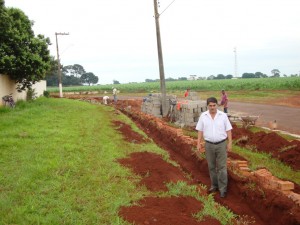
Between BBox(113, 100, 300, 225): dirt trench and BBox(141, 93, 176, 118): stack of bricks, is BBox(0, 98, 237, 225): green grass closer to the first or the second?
BBox(113, 100, 300, 225): dirt trench

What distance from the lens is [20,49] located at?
1991 cm

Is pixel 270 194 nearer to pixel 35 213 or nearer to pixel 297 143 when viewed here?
pixel 35 213

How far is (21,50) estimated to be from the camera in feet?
65.6

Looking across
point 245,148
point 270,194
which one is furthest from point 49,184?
point 245,148

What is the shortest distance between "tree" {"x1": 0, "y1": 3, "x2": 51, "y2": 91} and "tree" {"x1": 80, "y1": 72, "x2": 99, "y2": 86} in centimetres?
9587

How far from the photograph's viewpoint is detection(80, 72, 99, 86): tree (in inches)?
4673

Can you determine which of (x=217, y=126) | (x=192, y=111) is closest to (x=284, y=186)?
(x=217, y=126)

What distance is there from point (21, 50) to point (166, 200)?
1696cm

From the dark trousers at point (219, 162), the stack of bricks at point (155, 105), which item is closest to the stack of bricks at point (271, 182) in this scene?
the dark trousers at point (219, 162)

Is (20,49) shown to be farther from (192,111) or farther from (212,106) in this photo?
(212,106)

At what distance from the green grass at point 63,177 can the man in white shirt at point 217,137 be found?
1.09 meters

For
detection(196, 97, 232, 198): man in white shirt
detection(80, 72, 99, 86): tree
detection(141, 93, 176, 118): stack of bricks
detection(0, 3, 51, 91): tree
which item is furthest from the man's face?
detection(80, 72, 99, 86): tree

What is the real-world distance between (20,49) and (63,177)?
14936 mm

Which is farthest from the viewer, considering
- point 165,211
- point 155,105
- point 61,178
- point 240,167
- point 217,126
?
point 155,105
